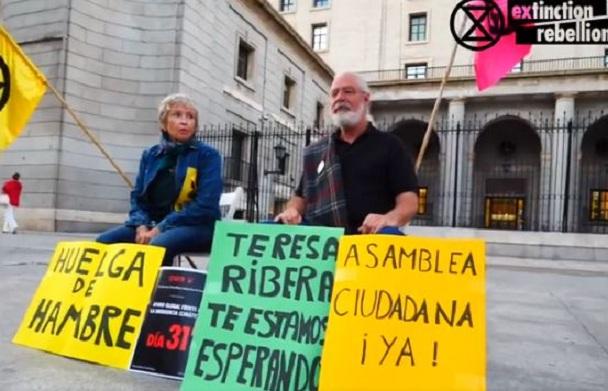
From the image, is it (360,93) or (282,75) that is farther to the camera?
(282,75)

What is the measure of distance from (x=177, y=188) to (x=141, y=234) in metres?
0.40

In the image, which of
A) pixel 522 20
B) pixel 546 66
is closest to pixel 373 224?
pixel 522 20

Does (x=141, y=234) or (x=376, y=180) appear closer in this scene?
(x=376, y=180)

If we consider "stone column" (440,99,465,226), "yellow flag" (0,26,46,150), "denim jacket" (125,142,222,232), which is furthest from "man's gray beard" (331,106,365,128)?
"stone column" (440,99,465,226)

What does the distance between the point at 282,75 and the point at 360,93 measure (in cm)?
2270

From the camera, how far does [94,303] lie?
3361mm

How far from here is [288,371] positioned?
2.70 meters

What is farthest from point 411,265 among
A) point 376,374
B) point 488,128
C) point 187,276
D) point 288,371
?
point 488,128

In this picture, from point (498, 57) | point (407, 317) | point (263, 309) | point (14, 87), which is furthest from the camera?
point (498, 57)

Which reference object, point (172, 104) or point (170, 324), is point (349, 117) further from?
point (170, 324)

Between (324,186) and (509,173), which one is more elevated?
(509,173)

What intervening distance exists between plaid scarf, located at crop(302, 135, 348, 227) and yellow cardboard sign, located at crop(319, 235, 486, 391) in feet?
2.36

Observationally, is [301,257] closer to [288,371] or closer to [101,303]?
[288,371]

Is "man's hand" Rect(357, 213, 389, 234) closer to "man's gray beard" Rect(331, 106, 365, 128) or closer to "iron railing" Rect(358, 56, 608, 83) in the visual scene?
"man's gray beard" Rect(331, 106, 365, 128)
